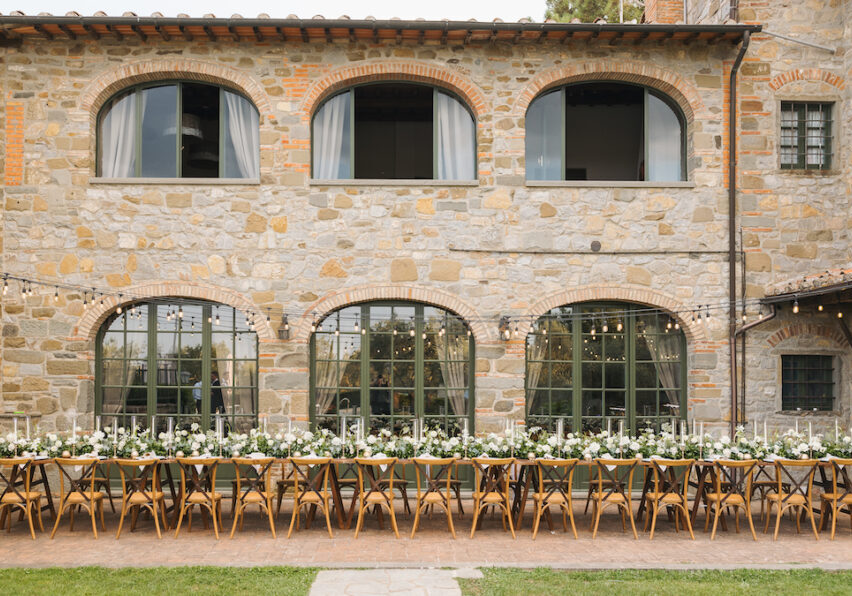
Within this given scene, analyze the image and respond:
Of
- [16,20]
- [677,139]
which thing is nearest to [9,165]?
[16,20]

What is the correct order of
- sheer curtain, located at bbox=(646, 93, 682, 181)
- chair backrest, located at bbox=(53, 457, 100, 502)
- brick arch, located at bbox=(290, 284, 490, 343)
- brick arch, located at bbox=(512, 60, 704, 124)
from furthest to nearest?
sheer curtain, located at bbox=(646, 93, 682, 181), brick arch, located at bbox=(512, 60, 704, 124), brick arch, located at bbox=(290, 284, 490, 343), chair backrest, located at bbox=(53, 457, 100, 502)

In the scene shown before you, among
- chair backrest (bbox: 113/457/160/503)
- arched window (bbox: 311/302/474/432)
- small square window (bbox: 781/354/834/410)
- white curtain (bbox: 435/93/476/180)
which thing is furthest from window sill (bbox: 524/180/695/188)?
chair backrest (bbox: 113/457/160/503)

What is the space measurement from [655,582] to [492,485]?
1971 mm

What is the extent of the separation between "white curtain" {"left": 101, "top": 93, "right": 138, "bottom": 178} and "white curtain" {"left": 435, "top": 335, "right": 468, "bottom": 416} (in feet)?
15.3

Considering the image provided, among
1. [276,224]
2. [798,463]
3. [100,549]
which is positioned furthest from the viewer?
[276,224]

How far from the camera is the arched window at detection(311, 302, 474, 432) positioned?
968 cm

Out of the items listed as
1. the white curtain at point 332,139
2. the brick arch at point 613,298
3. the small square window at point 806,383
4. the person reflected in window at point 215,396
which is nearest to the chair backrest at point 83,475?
the person reflected in window at point 215,396

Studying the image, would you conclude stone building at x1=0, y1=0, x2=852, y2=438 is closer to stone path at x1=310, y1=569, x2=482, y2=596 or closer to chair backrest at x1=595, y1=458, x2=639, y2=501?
chair backrest at x1=595, y1=458, x2=639, y2=501

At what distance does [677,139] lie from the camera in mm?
10031

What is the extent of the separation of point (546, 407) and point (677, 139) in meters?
3.98

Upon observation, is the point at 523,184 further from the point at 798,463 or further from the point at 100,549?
the point at 100,549

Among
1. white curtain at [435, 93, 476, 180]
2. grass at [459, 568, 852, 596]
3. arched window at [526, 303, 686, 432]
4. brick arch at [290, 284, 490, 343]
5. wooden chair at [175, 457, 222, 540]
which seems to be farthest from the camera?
white curtain at [435, 93, 476, 180]

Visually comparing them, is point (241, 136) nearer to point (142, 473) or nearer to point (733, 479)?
point (142, 473)

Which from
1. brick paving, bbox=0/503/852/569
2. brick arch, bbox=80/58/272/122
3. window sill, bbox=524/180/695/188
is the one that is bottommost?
brick paving, bbox=0/503/852/569
